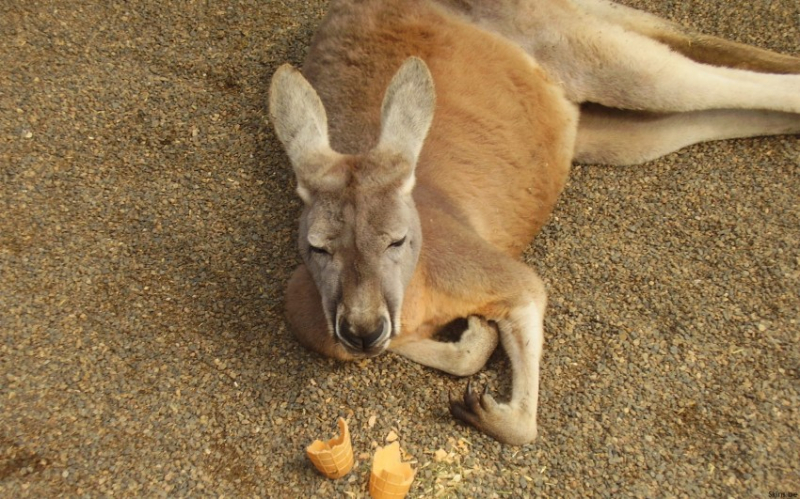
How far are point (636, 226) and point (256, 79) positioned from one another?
2.55 m

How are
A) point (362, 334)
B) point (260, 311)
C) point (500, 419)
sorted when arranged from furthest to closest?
1. point (260, 311)
2. point (500, 419)
3. point (362, 334)

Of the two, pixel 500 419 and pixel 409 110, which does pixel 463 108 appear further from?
pixel 500 419

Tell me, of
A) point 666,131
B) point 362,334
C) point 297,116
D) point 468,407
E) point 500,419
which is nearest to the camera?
point 362,334

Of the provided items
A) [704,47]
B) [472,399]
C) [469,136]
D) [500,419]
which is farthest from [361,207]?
[704,47]

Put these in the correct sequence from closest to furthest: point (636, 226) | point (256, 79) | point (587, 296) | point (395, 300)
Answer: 1. point (395, 300)
2. point (587, 296)
3. point (636, 226)
4. point (256, 79)

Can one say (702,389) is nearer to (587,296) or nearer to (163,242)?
(587,296)

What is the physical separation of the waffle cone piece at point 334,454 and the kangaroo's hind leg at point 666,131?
2.39 m

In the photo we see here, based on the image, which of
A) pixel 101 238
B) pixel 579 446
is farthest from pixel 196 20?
pixel 579 446

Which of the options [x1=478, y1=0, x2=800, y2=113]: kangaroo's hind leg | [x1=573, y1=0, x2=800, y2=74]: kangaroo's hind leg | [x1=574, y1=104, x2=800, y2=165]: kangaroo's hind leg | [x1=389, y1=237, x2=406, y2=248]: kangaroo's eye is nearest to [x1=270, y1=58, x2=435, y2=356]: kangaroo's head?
[x1=389, y1=237, x2=406, y2=248]: kangaroo's eye

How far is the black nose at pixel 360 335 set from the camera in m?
2.84

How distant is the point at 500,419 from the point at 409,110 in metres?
1.39

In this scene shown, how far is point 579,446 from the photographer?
3.17m

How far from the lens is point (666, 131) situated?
14.7ft

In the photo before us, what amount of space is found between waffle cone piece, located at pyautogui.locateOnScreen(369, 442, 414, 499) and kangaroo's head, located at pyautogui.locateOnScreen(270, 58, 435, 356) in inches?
16.4
